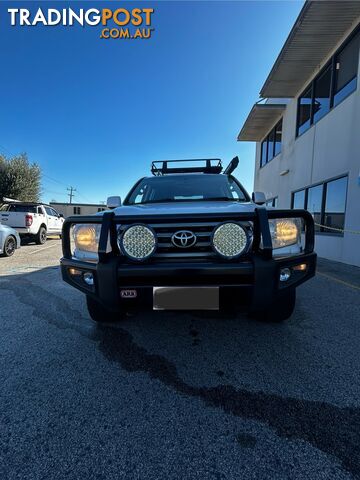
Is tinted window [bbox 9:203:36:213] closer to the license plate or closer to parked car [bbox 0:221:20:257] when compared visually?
parked car [bbox 0:221:20:257]

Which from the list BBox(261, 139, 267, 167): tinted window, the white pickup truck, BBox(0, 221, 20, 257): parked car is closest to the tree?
the white pickup truck

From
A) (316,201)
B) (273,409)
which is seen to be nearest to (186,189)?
(273,409)

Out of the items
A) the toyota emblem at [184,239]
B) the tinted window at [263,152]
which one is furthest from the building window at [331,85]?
the toyota emblem at [184,239]

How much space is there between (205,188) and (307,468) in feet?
8.53

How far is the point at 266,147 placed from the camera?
1420 cm

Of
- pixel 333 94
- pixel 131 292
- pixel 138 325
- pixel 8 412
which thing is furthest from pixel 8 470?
pixel 333 94

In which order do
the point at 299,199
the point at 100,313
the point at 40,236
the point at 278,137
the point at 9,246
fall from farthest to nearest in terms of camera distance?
the point at 278,137 → the point at 40,236 → the point at 299,199 → the point at 9,246 → the point at 100,313

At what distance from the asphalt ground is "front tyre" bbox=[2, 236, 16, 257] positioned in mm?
5245

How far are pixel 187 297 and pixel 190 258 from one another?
29cm

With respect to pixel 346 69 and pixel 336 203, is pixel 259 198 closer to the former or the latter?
pixel 336 203

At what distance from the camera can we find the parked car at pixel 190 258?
5.59 ft

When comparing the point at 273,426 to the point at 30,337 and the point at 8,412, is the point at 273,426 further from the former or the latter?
the point at 30,337

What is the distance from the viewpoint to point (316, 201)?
27.6ft

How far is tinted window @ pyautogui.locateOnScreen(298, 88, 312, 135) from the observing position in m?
9.09
